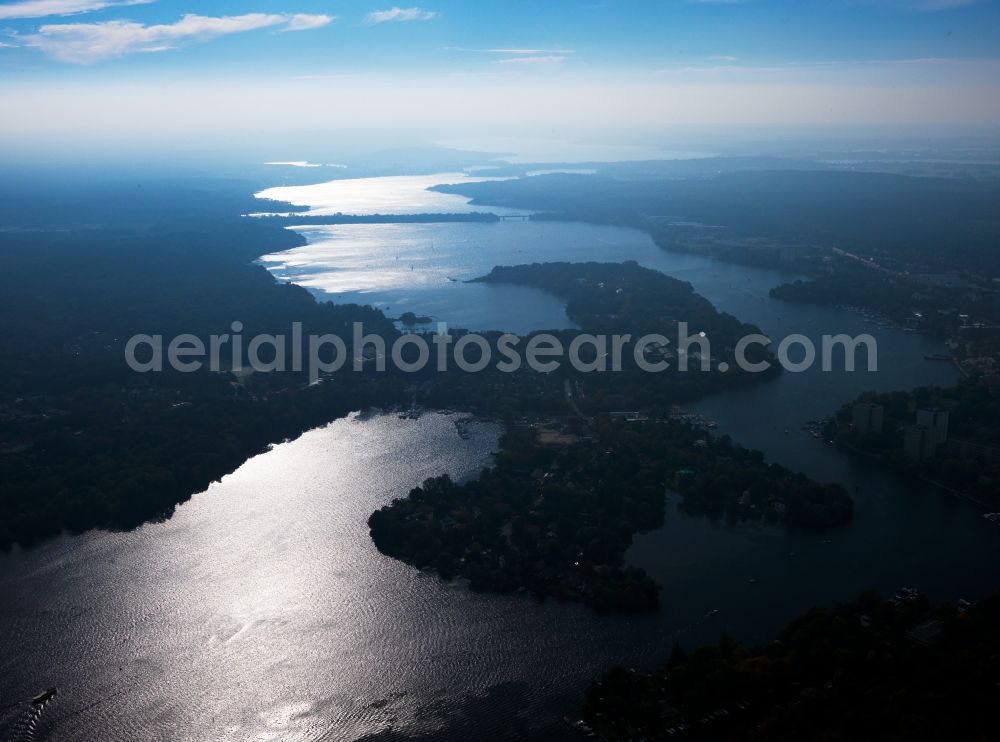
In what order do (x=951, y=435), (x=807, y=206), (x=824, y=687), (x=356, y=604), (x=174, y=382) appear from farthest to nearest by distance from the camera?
(x=807, y=206) → (x=174, y=382) → (x=951, y=435) → (x=356, y=604) → (x=824, y=687)

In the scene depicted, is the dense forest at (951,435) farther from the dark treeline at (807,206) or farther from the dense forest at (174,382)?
the dark treeline at (807,206)

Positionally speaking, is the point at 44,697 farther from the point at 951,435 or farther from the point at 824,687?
the point at 951,435

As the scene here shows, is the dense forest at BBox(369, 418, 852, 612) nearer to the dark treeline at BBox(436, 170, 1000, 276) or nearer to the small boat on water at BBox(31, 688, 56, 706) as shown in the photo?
the small boat on water at BBox(31, 688, 56, 706)

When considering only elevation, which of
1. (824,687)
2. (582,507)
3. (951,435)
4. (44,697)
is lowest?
(44,697)

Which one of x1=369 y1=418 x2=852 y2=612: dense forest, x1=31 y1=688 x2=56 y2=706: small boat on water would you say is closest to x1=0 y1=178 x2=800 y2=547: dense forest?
x1=369 y1=418 x2=852 y2=612: dense forest

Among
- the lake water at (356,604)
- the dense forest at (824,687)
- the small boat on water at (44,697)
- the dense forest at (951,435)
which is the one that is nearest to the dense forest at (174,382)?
the lake water at (356,604)

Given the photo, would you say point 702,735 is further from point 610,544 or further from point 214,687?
point 214,687

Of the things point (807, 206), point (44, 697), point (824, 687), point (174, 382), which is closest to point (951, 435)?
point (824, 687)

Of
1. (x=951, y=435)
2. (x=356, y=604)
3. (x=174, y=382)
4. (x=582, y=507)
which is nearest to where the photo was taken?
(x=356, y=604)
